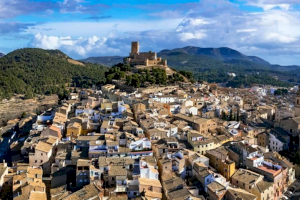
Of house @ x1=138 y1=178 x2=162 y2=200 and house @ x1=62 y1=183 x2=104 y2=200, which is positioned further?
house @ x1=138 y1=178 x2=162 y2=200

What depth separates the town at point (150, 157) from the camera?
1549 centimetres

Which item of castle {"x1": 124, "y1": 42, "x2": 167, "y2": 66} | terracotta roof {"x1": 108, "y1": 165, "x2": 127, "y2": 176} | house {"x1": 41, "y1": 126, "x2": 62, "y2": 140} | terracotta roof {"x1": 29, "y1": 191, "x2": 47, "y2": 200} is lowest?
terracotta roof {"x1": 29, "y1": 191, "x2": 47, "y2": 200}

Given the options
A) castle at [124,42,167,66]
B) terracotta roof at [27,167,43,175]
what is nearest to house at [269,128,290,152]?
terracotta roof at [27,167,43,175]

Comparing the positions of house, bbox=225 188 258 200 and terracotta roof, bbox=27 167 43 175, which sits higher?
terracotta roof, bbox=27 167 43 175

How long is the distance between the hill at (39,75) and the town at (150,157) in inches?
1020

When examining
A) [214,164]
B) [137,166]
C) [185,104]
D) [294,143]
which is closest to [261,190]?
[214,164]

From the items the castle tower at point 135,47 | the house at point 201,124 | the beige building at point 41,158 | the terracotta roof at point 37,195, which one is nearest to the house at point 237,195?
the house at point 201,124

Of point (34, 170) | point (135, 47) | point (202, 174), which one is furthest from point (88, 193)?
point (135, 47)

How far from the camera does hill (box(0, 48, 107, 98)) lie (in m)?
52.8

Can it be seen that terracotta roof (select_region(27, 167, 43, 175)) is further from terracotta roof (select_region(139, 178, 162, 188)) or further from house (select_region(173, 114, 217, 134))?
house (select_region(173, 114, 217, 134))

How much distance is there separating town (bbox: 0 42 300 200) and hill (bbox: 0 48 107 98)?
85.0ft

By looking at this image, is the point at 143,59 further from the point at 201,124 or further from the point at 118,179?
the point at 118,179

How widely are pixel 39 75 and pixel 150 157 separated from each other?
49374 mm

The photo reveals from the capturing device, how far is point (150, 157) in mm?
17531
